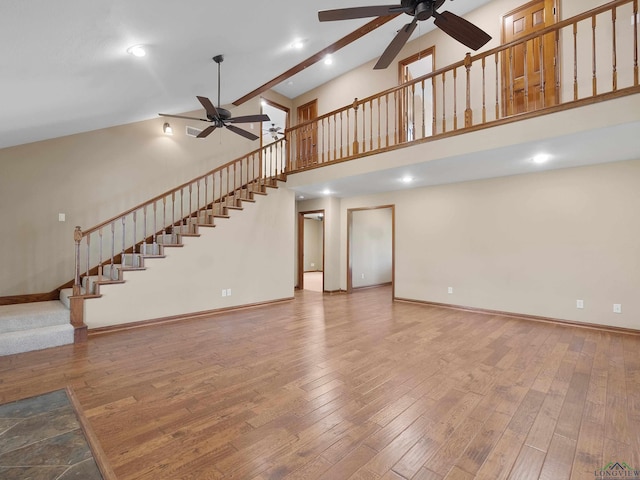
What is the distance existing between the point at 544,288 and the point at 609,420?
3.13m

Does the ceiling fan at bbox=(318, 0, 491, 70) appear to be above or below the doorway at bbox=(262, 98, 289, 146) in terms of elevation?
below

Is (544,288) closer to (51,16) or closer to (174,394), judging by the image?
(174,394)

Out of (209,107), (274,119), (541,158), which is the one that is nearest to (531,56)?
(541,158)

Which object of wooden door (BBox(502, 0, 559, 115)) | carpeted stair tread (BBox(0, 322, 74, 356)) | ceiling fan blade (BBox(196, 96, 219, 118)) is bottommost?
carpeted stair tread (BBox(0, 322, 74, 356))

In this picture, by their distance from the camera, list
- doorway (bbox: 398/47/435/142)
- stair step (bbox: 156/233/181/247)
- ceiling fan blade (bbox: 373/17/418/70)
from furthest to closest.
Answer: doorway (bbox: 398/47/435/142), stair step (bbox: 156/233/181/247), ceiling fan blade (bbox: 373/17/418/70)

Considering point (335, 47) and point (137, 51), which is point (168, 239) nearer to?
point (137, 51)

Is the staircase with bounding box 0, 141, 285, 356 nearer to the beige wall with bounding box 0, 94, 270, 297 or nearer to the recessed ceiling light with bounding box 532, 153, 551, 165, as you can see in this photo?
the beige wall with bounding box 0, 94, 270, 297

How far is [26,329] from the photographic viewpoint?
3.62 metres

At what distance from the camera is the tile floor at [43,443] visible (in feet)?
5.43

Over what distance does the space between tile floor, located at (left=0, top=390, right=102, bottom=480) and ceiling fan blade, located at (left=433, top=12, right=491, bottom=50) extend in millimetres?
3836

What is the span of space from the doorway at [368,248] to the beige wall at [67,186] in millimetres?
4139

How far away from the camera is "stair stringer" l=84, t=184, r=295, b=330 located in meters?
4.34

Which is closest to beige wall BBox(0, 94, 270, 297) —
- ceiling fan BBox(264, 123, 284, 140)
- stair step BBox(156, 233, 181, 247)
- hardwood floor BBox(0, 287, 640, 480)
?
stair step BBox(156, 233, 181, 247)

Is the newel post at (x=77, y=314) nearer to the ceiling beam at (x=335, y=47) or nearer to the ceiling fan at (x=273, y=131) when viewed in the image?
the ceiling beam at (x=335, y=47)
